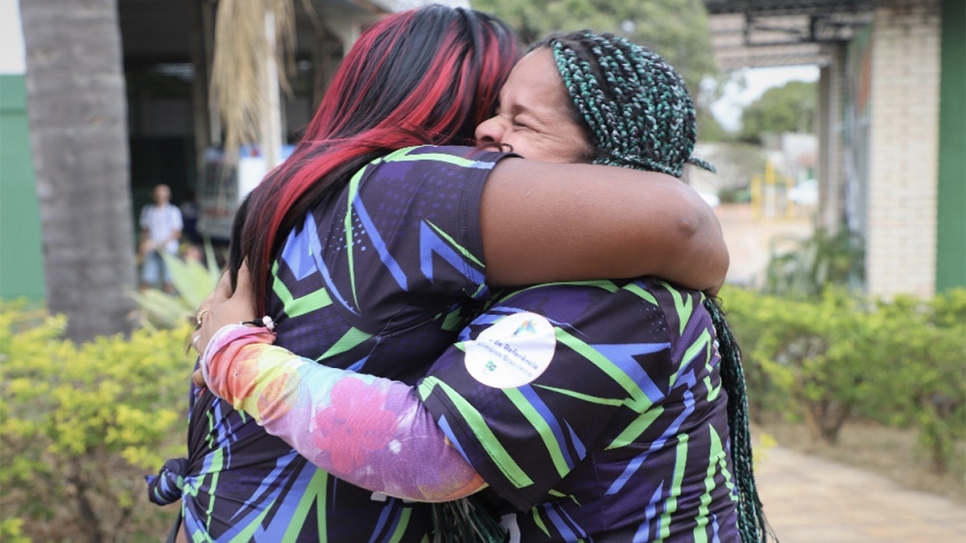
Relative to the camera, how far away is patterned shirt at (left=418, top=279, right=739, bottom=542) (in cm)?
120

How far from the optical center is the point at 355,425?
1.21m

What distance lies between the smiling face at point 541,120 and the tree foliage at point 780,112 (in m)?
52.6

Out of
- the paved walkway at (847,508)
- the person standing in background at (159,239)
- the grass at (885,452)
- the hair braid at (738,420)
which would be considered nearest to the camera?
the hair braid at (738,420)

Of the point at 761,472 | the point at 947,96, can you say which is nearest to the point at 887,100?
the point at 947,96

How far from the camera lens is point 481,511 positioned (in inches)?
53.0

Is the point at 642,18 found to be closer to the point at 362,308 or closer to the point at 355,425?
the point at 362,308

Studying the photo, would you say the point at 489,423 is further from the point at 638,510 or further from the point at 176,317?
the point at 176,317

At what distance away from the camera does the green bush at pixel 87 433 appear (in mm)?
3398

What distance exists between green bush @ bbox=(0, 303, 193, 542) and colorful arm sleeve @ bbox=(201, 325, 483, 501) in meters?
2.35

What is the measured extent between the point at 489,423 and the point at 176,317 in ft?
13.7

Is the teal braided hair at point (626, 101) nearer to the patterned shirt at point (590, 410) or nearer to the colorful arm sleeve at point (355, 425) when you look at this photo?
the patterned shirt at point (590, 410)

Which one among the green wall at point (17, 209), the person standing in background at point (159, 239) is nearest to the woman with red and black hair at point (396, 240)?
the green wall at point (17, 209)

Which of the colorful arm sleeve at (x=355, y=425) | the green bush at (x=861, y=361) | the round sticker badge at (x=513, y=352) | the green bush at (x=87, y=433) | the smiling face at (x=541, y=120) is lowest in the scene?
the green bush at (x=861, y=361)

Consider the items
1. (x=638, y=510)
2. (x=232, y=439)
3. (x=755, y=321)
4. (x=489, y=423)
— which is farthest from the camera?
(x=755, y=321)
